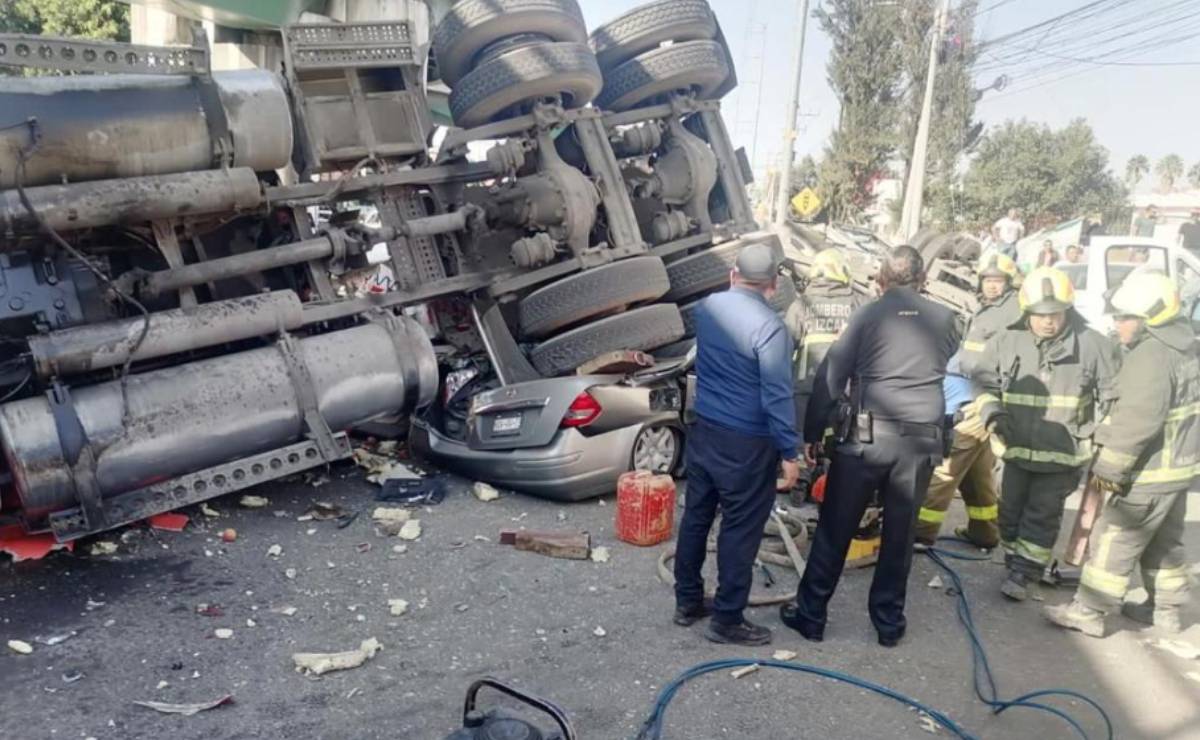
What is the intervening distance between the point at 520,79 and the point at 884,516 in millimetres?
3980

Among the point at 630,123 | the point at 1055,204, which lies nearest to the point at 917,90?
the point at 1055,204

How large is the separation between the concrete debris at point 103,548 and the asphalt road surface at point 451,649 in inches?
2.1

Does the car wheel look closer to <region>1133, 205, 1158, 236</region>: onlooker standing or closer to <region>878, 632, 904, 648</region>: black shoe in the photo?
<region>878, 632, 904, 648</region>: black shoe

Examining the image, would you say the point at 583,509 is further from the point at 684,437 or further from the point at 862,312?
the point at 862,312

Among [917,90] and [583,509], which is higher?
[917,90]

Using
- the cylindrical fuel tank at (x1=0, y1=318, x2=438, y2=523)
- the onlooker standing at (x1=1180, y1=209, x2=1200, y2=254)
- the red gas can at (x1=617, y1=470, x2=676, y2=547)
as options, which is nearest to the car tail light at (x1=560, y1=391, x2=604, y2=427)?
the red gas can at (x1=617, y1=470, x2=676, y2=547)

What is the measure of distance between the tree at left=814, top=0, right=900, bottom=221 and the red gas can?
3067cm

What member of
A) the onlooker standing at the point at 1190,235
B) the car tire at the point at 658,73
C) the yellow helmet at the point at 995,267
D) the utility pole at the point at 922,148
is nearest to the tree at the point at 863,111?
the utility pole at the point at 922,148

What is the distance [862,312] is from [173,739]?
121 inches

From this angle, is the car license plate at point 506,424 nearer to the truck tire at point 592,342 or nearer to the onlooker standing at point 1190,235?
the truck tire at point 592,342

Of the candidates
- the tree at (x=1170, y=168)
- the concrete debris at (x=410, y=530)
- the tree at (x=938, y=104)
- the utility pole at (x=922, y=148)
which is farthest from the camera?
the tree at (x=1170, y=168)

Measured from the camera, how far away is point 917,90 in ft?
111

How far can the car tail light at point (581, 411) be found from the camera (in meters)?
5.09

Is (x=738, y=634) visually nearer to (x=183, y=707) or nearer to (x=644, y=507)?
(x=644, y=507)
